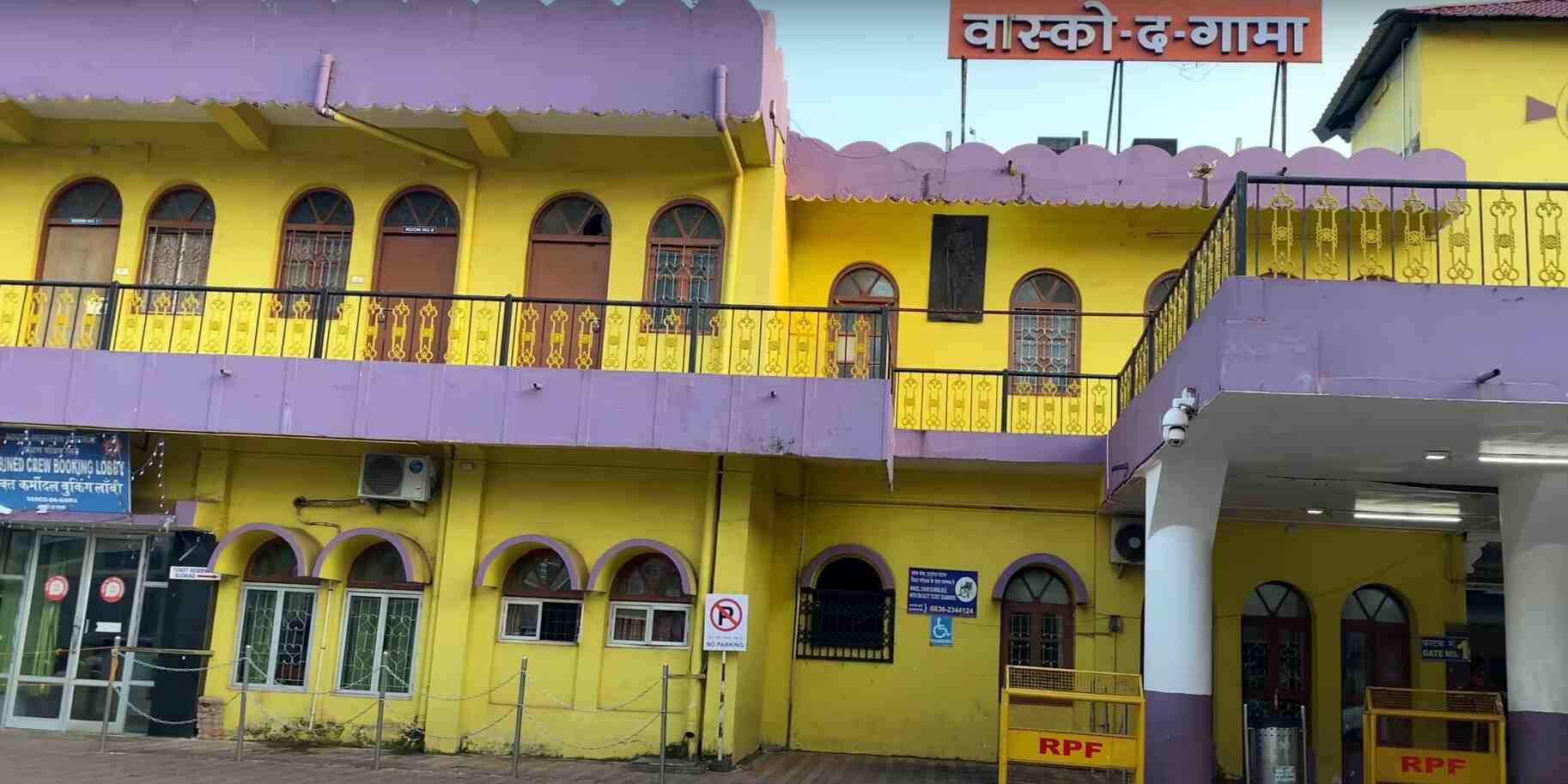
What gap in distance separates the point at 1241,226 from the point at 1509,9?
1170 cm

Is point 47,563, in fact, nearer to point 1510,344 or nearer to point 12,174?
point 12,174

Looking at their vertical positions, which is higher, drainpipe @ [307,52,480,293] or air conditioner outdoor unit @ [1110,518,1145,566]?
drainpipe @ [307,52,480,293]

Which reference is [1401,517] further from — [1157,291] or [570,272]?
[570,272]

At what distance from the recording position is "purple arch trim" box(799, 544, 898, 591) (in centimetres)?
1614

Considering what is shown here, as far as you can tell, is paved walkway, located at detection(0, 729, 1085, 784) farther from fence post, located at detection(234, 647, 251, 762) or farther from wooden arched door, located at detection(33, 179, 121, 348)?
wooden arched door, located at detection(33, 179, 121, 348)

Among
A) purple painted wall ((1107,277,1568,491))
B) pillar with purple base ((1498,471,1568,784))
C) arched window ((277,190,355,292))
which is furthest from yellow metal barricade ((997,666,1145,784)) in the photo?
arched window ((277,190,355,292))

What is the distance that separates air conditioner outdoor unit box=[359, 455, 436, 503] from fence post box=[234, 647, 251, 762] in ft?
6.89

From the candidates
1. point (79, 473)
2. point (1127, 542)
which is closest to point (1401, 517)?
point (1127, 542)

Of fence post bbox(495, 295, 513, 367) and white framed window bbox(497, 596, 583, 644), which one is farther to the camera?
white framed window bbox(497, 596, 583, 644)

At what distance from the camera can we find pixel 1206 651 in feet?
35.8

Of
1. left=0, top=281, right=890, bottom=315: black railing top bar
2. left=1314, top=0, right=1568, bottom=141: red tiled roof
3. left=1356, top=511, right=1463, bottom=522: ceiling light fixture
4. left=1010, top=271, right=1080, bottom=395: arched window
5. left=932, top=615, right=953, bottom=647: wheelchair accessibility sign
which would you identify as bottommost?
left=932, top=615, right=953, bottom=647: wheelchair accessibility sign

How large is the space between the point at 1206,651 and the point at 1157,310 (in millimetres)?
3154

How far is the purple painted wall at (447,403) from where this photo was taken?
43.5ft

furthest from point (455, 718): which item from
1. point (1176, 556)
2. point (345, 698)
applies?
point (1176, 556)
